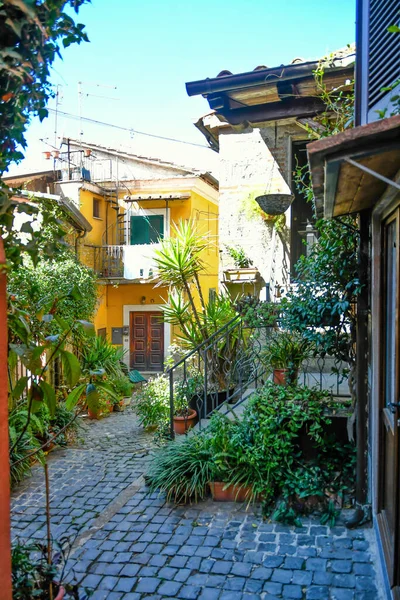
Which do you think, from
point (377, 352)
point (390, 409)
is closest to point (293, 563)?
point (390, 409)

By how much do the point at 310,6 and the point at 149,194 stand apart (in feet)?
36.5

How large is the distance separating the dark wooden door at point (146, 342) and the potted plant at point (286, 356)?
1046 cm

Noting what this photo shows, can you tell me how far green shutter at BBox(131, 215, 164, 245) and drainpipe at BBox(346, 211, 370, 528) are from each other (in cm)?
1228

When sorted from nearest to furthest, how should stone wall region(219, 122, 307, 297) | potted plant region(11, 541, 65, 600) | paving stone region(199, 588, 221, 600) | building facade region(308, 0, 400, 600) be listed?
1. potted plant region(11, 541, 65, 600)
2. building facade region(308, 0, 400, 600)
3. paving stone region(199, 588, 221, 600)
4. stone wall region(219, 122, 307, 297)

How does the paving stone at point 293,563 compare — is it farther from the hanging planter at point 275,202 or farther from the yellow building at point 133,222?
the yellow building at point 133,222

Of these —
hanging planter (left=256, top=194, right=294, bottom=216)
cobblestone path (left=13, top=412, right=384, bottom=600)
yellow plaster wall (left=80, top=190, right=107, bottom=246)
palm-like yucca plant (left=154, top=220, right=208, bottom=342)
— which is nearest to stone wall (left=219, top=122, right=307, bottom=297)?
palm-like yucca plant (left=154, top=220, right=208, bottom=342)

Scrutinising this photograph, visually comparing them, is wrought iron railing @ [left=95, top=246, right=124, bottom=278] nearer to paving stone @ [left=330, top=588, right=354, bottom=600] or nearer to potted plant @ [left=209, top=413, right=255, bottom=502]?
potted plant @ [left=209, top=413, right=255, bottom=502]

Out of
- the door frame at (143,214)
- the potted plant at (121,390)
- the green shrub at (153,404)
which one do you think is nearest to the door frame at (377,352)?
the green shrub at (153,404)

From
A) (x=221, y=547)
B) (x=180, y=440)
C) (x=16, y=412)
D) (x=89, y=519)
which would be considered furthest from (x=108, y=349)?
(x=221, y=547)

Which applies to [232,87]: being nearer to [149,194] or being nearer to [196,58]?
[196,58]

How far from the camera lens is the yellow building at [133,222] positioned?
615 inches

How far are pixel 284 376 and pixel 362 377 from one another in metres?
1.48

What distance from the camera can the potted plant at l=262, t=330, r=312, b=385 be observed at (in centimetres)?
535

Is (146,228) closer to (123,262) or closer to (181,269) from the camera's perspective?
(123,262)
